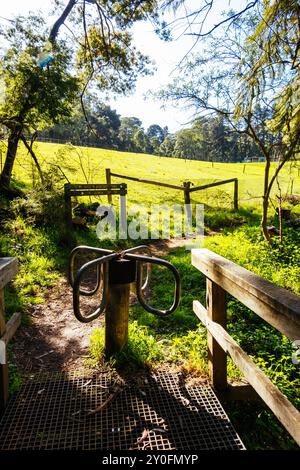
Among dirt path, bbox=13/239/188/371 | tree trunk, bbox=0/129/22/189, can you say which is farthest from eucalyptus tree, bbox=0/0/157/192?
dirt path, bbox=13/239/188/371

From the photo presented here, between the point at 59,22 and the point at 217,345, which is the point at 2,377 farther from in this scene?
the point at 59,22

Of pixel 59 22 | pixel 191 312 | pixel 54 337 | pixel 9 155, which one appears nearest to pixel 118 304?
pixel 54 337

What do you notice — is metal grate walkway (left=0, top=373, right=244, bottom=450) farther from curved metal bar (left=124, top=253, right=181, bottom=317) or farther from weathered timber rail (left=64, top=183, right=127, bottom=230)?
weathered timber rail (left=64, top=183, right=127, bottom=230)

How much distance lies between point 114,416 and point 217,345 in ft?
3.51

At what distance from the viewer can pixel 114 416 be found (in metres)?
2.33

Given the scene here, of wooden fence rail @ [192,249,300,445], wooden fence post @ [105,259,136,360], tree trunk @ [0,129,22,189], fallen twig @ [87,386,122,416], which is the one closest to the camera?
wooden fence rail @ [192,249,300,445]

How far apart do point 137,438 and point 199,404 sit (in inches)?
24.4

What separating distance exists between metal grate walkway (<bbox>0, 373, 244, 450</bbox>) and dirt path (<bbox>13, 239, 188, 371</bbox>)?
52cm

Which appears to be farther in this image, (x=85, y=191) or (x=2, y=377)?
(x=85, y=191)

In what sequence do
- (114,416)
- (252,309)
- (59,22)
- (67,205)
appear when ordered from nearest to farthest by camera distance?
1. (252,309)
2. (114,416)
3. (67,205)
4. (59,22)

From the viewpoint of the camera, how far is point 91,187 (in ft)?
26.8

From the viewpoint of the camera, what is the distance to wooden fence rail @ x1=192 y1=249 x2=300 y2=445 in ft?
4.98

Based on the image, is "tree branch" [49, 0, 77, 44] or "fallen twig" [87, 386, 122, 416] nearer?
"fallen twig" [87, 386, 122, 416]
